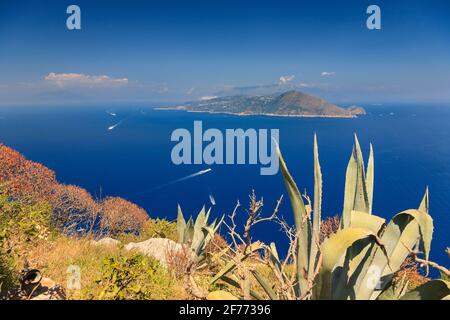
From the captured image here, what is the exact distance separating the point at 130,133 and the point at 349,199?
282 feet

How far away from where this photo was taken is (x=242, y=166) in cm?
6341

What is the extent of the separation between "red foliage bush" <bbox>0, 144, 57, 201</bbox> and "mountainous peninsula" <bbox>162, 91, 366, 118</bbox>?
57.1 metres

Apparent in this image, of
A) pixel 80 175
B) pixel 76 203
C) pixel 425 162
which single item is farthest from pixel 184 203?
pixel 425 162

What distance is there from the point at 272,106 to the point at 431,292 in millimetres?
77896

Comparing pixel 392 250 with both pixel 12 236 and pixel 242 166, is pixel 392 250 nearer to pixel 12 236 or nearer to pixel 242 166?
pixel 12 236

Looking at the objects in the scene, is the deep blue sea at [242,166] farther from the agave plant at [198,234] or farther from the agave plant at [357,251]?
the agave plant at [357,251]

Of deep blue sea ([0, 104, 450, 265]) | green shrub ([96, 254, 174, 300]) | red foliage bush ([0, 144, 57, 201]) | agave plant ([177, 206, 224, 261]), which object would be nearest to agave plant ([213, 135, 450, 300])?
green shrub ([96, 254, 174, 300])

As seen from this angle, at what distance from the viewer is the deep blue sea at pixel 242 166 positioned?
4556 centimetres

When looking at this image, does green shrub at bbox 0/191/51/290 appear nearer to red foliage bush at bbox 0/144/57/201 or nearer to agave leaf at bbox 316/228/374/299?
agave leaf at bbox 316/228/374/299

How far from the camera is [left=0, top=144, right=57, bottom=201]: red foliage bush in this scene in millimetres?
9008

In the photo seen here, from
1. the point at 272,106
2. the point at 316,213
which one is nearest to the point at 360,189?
the point at 316,213

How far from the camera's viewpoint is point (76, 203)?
11.0 meters

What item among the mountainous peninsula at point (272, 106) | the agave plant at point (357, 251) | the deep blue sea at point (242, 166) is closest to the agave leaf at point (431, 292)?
the agave plant at point (357, 251)
